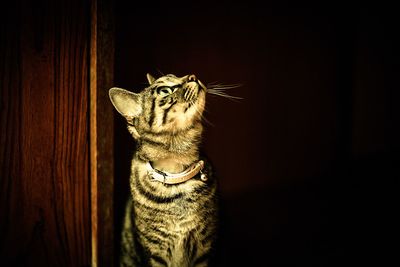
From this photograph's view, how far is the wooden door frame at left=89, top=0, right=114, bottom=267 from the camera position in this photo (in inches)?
48.6

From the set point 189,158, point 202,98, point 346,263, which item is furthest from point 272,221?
point 202,98

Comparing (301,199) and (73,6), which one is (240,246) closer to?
(301,199)

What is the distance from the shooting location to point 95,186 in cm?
133

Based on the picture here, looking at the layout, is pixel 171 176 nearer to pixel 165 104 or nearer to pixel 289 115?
pixel 165 104

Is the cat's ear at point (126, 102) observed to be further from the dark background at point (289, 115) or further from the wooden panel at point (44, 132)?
the dark background at point (289, 115)

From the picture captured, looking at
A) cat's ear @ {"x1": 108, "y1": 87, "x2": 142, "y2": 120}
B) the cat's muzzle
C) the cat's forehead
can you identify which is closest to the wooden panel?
cat's ear @ {"x1": 108, "y1": 87, "x2": 142, "y2": 120}

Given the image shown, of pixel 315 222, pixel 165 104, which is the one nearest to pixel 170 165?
pixel 165 104

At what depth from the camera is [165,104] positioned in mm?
1219

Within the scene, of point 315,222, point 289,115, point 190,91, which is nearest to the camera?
point 190,91

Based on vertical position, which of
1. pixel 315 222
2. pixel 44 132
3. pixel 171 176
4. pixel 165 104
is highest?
pixel 165 104

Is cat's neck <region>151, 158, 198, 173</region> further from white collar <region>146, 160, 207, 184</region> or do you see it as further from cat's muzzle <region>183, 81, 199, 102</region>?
cat's muzzle <region>183, 81, 199, 102</region>

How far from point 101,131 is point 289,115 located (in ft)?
5.24

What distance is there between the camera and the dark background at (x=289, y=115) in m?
1.72

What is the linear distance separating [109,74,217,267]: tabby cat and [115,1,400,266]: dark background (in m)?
0.26
